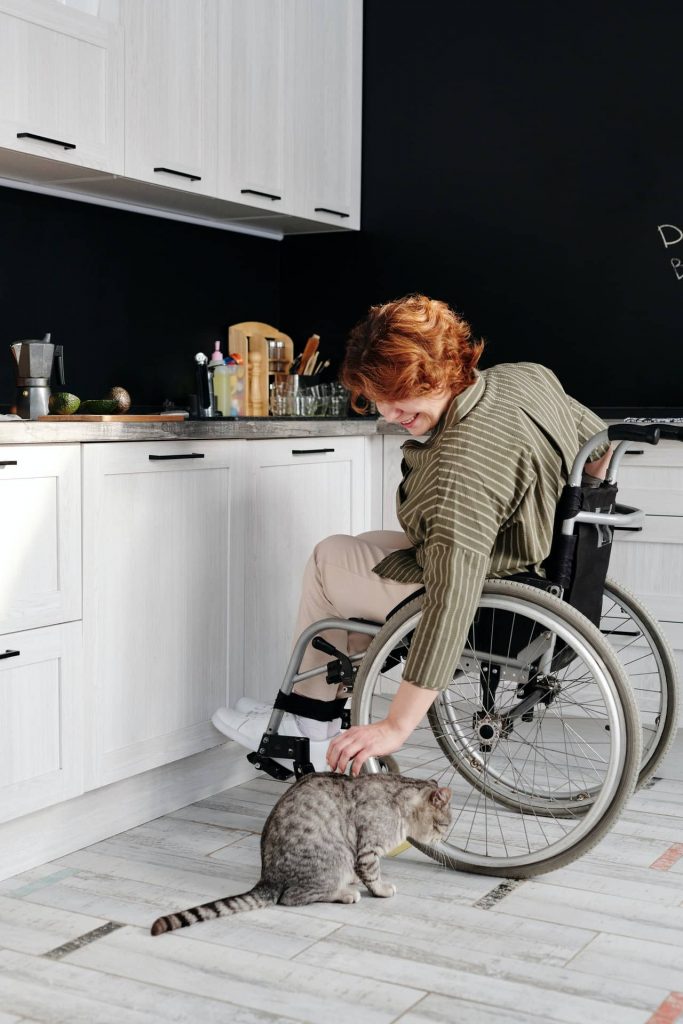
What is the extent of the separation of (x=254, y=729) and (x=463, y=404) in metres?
0.95

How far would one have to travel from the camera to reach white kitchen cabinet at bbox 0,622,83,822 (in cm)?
234

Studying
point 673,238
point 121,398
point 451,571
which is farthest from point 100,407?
point 673,238

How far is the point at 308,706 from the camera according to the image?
2613mm

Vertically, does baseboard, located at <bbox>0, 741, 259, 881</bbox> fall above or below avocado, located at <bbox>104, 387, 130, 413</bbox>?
below

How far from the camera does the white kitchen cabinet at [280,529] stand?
304cm

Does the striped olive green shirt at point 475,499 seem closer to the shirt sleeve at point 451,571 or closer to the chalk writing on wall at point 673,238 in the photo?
the shirt sleeve at point 451,571

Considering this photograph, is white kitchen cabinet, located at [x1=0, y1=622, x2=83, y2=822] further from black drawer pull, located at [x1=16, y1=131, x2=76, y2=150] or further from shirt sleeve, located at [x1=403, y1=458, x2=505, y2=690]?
black drawer pull, located at [x1=16, y1=131, x2=76, y2=150]

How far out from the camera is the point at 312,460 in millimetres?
3285

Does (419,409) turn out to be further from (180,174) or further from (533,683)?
(180,174)

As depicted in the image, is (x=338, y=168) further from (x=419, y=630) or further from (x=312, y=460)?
(x=419, y=630)

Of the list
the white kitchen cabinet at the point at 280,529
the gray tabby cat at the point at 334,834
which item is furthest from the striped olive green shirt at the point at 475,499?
the white kitchen cabinet at the point at 280,529

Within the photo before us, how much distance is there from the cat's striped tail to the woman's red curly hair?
Result: 3.11ft

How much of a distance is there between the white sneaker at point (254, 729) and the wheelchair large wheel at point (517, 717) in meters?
0.27

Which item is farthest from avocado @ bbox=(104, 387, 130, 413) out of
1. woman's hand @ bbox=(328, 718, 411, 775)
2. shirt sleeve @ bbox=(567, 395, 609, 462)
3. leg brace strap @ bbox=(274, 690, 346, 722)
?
woman's hand @ bbox=(328, 718, 411, 775)
